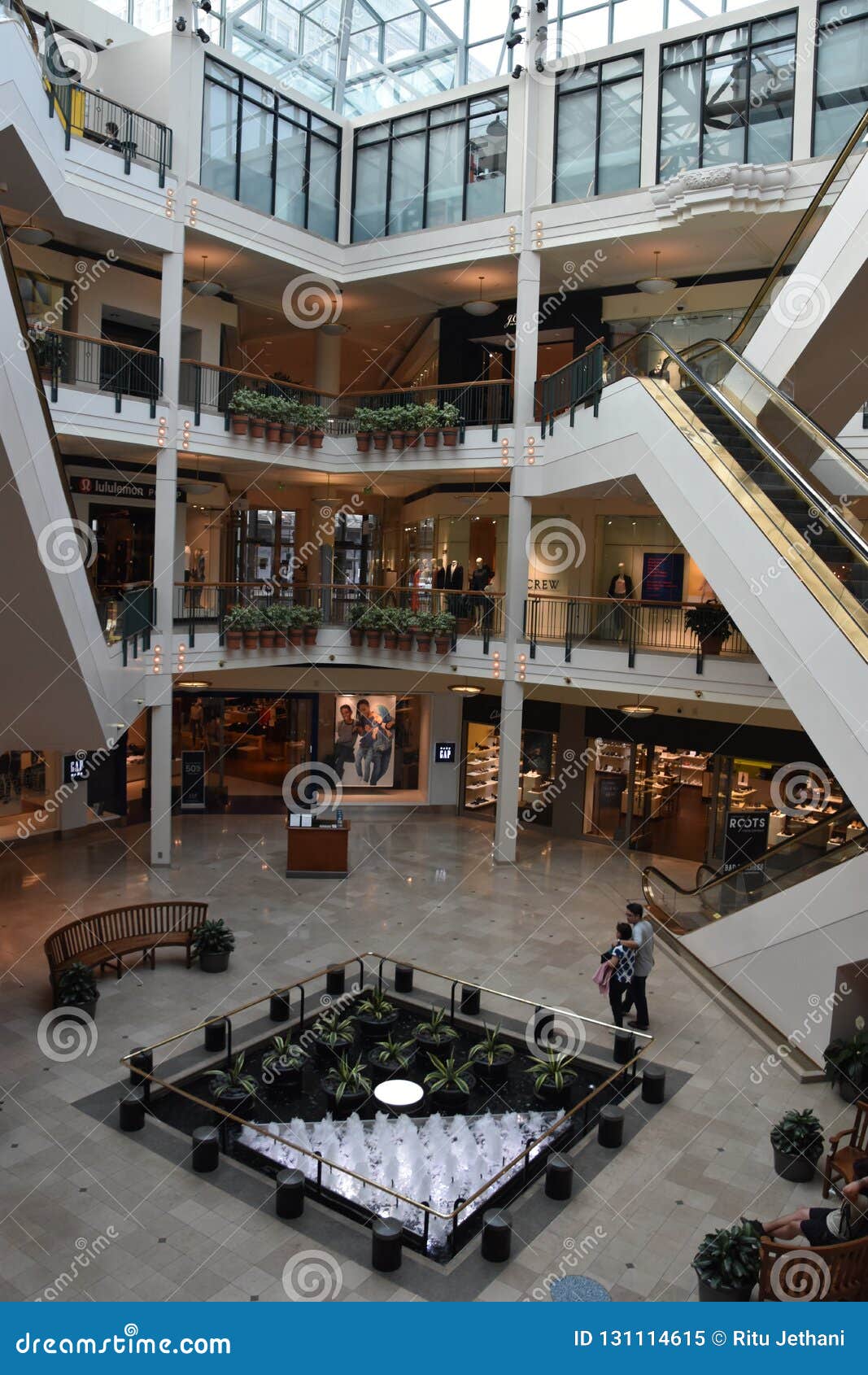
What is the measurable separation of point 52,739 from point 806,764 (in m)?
13.2

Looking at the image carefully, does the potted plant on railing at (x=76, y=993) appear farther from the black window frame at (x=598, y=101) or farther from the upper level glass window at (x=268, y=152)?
the black window frame at (x=598, y=101)

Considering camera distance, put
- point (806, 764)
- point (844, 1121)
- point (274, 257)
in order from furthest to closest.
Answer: point (274, 257) < point (806, 764) < point (844, 1121)

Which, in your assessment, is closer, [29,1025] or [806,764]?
[29,1025]

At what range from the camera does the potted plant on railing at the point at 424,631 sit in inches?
779

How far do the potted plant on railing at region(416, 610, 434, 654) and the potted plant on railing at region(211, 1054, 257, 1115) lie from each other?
1105 centimetres

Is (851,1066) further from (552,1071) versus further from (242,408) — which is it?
(242,408)

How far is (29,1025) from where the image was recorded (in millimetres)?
11648

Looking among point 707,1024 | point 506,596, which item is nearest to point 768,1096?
point 707,1024

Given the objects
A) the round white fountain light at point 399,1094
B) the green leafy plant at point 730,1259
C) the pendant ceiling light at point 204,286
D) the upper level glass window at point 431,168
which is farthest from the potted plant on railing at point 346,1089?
the pendant ceiling light at point 204,286

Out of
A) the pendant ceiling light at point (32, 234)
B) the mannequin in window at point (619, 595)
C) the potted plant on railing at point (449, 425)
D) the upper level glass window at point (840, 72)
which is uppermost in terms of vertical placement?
the upper level glass window at point (840, 72)

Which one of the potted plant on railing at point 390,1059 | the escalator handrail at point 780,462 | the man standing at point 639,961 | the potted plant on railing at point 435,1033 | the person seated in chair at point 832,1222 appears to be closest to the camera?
the person seated in chair at point 832,1222

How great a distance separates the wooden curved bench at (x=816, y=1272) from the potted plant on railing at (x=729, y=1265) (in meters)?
0.11

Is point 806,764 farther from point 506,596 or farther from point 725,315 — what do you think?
point 725,315

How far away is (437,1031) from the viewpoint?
37.0ft
